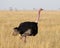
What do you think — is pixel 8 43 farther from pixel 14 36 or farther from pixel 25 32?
pixel 14 36

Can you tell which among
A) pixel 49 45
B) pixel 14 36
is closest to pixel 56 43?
pixel 49 45

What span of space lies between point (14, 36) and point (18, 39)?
1.48 ft

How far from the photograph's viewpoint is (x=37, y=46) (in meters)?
7.14

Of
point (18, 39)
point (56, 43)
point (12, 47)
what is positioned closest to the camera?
point (12, 47)

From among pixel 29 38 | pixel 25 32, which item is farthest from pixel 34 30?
pixel 29 38

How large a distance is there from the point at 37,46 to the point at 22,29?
3.82 ft

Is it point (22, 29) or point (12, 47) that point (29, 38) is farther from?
point (12, 47)

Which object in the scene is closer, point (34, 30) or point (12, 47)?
point (12, 47)

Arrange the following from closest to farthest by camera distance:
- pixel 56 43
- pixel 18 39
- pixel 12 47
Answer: pixel 12 47 < pixel 56 43 < pixel 18 39

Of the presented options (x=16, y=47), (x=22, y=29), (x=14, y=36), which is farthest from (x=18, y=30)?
(x=16, y=47)

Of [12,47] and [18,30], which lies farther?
[18,30]

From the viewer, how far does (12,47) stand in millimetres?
6980

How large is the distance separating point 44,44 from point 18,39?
1.33 meters

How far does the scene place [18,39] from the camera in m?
8.40
